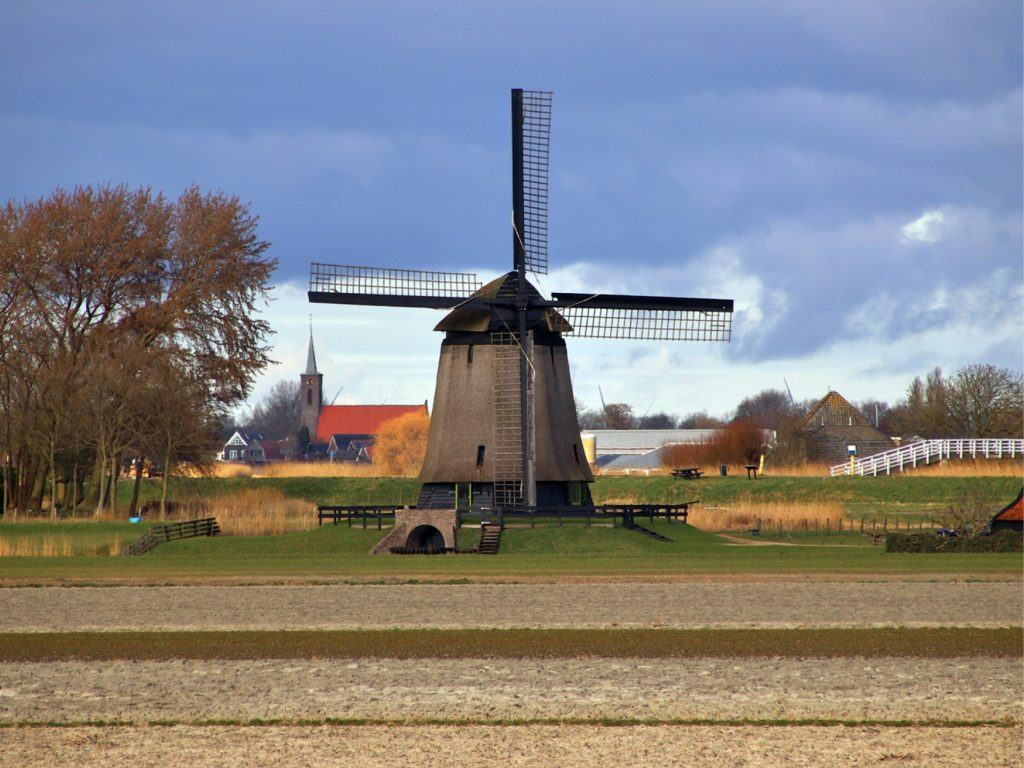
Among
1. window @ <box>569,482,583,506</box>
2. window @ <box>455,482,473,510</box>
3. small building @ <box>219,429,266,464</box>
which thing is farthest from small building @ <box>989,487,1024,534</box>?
small building @ <box>219,429,266,464</box>

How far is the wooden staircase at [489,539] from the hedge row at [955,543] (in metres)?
10.1

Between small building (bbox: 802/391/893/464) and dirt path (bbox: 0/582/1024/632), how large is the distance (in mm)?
A: 62407

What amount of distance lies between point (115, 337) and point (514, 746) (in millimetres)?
47421

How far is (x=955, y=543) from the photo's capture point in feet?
114

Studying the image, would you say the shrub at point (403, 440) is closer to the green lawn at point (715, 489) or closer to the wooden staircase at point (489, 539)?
the green lawn at point (715, 489)

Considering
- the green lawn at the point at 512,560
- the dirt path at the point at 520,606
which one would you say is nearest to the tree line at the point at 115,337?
the green lawn at the point at 512,560

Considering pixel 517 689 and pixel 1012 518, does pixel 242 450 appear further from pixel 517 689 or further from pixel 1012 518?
pixel 517 689

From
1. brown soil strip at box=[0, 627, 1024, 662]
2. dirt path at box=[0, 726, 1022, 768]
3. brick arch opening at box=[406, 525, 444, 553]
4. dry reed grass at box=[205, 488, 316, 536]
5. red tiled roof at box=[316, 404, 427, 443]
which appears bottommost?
dirt path at box=[0, 726, 1022, 768]

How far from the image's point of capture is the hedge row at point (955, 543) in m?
34.2

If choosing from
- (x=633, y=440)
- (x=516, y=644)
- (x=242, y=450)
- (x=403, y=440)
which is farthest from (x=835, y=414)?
(x=242, y=450)

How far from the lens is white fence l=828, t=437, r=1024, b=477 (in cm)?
6956

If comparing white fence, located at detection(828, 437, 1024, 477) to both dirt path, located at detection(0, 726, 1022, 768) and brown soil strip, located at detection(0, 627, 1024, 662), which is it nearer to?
brown soil strip, located at detection(0, 627, 1024, 662)

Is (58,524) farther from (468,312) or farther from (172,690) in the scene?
(172,690)

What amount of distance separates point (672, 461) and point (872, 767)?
3338 inches
